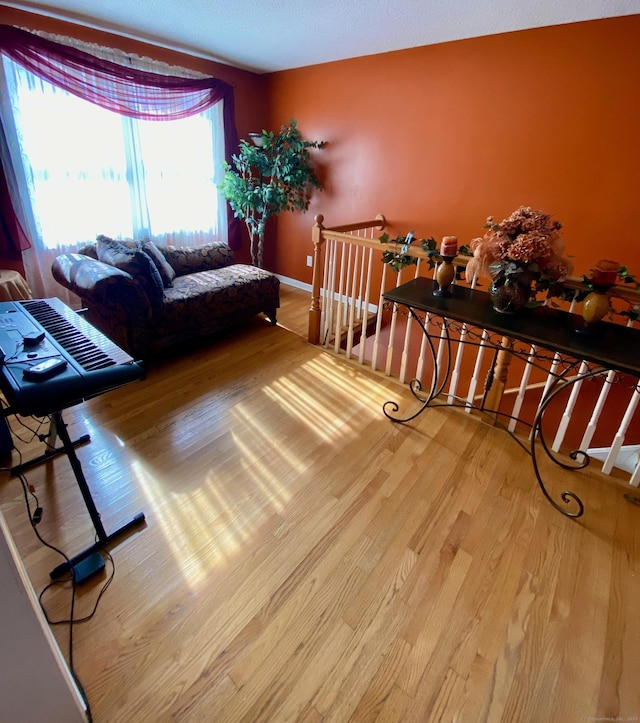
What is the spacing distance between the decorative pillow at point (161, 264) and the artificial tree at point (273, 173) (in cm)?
125

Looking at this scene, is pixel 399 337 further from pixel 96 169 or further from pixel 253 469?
pixel 96 169

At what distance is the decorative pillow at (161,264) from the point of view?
3.06 m

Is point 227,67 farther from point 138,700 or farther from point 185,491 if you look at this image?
point 138,700

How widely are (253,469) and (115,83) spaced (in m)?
3.44

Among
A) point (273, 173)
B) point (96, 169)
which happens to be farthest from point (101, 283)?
point (273, 173)

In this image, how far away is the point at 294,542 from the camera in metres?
1.54

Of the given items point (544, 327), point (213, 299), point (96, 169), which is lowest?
point (213, 299)

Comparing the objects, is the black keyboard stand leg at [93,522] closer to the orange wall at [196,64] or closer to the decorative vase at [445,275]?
the decorative vase at [445,275]

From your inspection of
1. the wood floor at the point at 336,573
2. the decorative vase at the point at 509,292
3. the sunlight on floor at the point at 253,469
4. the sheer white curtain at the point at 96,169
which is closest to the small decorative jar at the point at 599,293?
the decorative vase at the point at 509,292

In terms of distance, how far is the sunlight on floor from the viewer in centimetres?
153

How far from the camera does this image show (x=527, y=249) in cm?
154

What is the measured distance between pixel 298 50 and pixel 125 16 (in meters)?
1.43

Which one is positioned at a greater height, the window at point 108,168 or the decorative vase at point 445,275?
the window at point 108,168

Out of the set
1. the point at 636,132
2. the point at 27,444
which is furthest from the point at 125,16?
the point at 636,132
